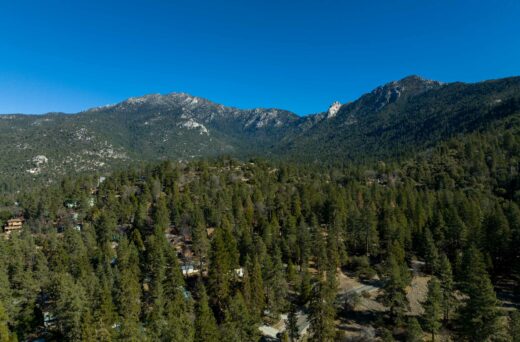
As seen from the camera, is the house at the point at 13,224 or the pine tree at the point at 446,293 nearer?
the pine tree at the point at 446,293

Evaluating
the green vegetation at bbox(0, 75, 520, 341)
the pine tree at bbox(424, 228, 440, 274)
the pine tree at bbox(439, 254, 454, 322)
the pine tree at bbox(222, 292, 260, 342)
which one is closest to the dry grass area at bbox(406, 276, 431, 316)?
the green vegetation at bbox(0, 75, 520, 341)

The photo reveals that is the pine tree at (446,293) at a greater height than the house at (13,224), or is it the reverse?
the house at (13,224)

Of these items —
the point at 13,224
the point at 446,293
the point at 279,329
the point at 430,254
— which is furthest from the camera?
the point at 13,224

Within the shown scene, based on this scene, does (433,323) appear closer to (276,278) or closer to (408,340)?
(408,340)

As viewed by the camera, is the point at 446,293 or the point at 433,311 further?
the point at 446,293

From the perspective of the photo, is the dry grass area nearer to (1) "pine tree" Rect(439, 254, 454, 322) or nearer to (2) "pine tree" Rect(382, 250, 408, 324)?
(1) "pine tree" Rect(439, 254, 454, 322)

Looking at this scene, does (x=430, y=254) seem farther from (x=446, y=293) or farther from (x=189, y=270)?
(x=189, y=270)

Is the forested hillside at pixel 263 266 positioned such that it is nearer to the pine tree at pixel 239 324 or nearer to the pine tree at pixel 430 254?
the pine tree at pixel 239 324

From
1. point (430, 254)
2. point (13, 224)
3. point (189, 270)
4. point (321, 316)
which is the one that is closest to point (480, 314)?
point (321, 316)

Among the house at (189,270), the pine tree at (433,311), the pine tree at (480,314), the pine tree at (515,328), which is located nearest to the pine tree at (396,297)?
the pine tree at (433,311)

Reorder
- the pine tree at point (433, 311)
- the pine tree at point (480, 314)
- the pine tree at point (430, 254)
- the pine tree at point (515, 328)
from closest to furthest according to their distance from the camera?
the pine tree at point (515, 328), the pine tree at point (480, 314), the pine tree at point (433, 311), the pine tree at point (430, 254)
